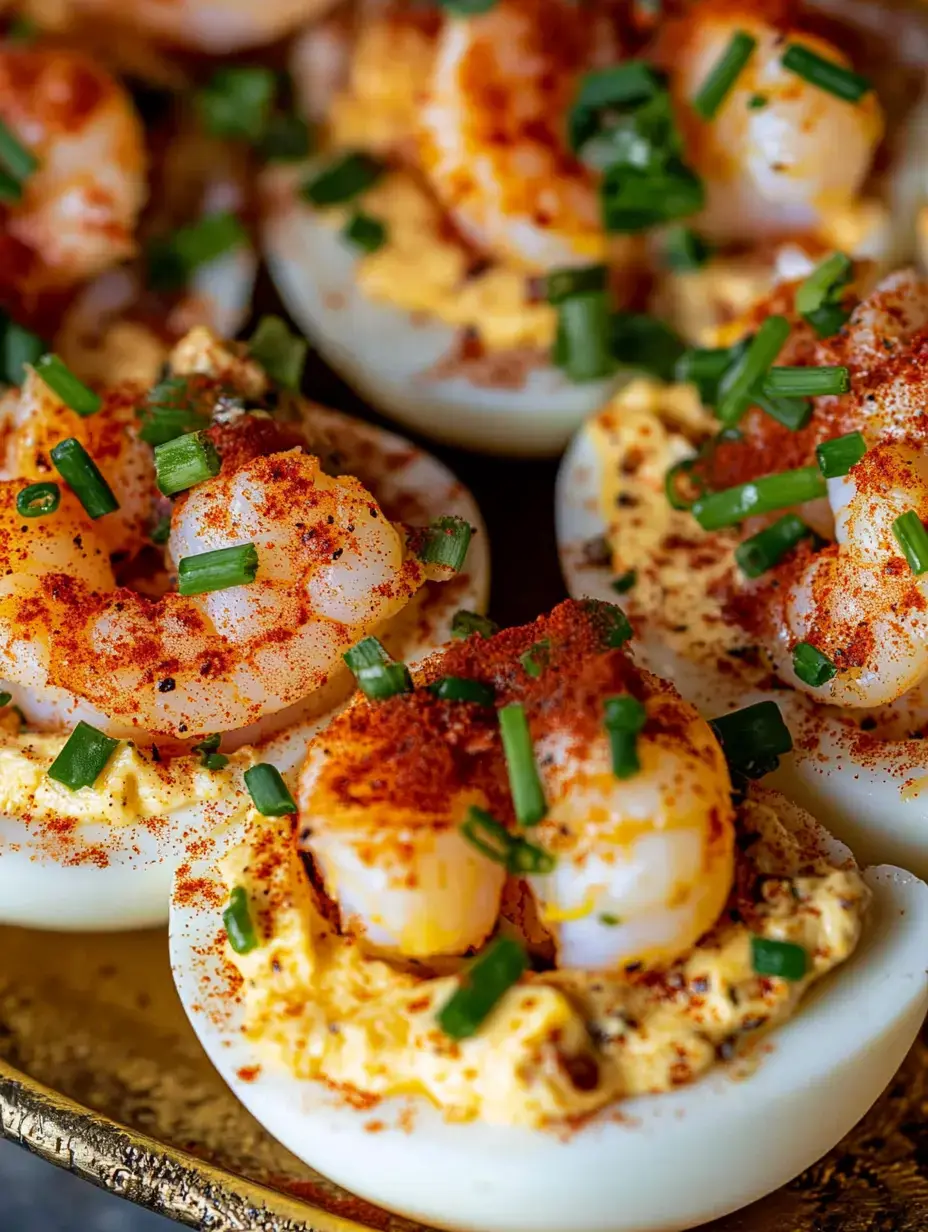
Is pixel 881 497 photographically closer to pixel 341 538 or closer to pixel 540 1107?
pixel 341 538

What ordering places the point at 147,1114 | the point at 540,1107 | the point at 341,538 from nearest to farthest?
the point at 540,1107 < the point at 341,538 < the point at 147,1114

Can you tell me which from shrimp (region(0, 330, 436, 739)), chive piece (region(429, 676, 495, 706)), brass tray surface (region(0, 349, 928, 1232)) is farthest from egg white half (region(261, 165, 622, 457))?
brass tray surface (region(0, 349, 928, 1232))

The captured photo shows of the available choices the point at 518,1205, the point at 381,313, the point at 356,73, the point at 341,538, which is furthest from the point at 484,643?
the point at 356,73

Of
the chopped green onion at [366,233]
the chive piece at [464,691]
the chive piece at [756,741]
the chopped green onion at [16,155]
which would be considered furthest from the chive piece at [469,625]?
the chopped green onion at [16,155]

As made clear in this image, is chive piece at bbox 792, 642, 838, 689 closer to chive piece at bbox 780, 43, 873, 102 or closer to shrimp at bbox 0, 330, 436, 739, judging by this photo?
shrimp at bbox 0, 330, 436, 739

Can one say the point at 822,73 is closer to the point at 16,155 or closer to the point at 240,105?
the point at 240,105

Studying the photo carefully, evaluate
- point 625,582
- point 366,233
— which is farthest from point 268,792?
point 366,233
